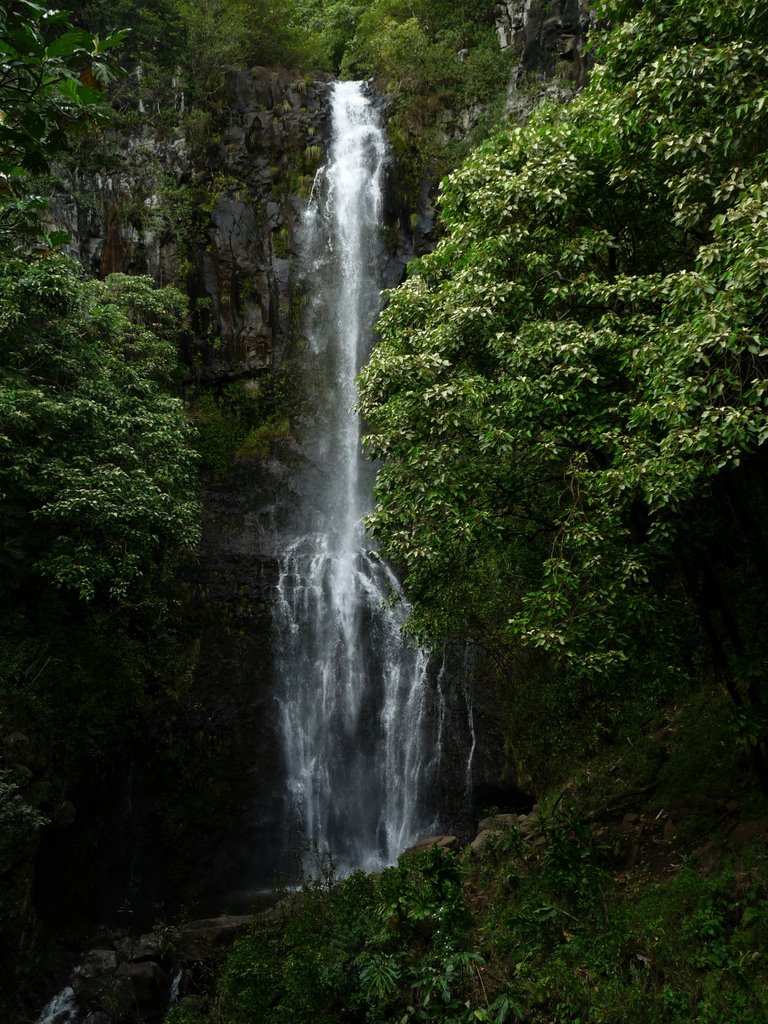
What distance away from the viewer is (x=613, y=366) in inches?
277

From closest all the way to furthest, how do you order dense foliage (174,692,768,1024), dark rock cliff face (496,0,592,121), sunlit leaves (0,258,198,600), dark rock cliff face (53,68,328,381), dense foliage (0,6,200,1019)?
dense foliage (174,692,768,1024) → dense foliage (0,6,200,1019) → sunlit leaves (0,258,198,600) → dark rock cliff face (496,0,592,121) → dark rock cliff face (53,68,328,381)

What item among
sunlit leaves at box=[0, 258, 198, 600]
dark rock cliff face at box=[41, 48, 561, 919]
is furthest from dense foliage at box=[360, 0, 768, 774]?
dark rock cliff face at box=[41, 48, 561, 919]

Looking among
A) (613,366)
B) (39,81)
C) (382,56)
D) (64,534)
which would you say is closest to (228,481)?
(64,534)

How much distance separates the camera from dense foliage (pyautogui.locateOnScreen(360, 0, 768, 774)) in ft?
18.7

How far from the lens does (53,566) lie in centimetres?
1213

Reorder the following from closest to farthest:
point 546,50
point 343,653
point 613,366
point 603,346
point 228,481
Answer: point 603,346 → point 613,366 → point 343,653 → point 228,481 → point 546,50

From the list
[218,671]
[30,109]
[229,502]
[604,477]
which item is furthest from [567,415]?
[229,502]

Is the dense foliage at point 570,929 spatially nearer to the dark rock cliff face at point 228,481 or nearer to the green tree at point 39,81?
the dark rock cliff face at point 228,481

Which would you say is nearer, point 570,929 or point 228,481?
point 570,929

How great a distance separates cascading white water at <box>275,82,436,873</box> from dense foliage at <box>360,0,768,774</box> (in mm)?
7817

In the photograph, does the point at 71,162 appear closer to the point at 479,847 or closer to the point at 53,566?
the point at 53,566

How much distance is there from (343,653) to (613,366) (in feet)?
41.0

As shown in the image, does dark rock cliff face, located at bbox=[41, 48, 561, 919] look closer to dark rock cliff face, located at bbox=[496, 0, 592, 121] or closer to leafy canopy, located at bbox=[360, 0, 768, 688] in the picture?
dark rock cliff face, located at bbox=[496, 0, 592, 121]

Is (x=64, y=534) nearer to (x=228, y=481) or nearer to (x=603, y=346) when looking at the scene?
(x=228, y=481)
